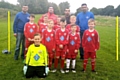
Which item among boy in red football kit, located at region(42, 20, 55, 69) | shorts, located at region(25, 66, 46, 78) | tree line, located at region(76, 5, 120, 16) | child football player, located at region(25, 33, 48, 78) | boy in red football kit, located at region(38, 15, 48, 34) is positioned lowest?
shorts, located at region(25, 66, 46, 78)

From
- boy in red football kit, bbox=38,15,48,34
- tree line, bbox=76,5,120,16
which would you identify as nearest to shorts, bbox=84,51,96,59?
boy in red football kit, bbox=38,15,48,34

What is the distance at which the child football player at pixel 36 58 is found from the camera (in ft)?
20.8

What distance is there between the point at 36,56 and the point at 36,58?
64mm

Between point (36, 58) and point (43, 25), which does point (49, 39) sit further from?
point (43, 25)

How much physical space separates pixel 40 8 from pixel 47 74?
54413mm

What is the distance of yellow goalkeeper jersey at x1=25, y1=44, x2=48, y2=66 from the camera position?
20.8ft

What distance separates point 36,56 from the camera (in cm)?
634

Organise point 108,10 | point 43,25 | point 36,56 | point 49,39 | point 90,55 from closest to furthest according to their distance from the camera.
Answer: point 36,56 → point 49,39 → point 90,55 → point 43,25 → point 108,10

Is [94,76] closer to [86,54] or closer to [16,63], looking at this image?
[86,54]

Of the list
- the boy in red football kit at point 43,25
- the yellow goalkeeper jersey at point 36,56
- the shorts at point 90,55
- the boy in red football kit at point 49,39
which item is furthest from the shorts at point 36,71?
the boy in red football kit at point 43,25

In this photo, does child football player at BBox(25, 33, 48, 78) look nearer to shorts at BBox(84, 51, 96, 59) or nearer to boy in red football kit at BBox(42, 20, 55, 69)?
boy in red football kit at BBox(42, 20, 55, 69)

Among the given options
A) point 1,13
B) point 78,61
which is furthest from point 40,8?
point 78,61

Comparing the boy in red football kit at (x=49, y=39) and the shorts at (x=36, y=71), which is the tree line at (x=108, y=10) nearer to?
the boy in red football kit at (x=49, y=39)

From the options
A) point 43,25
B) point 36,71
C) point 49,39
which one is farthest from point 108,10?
point 36,71
